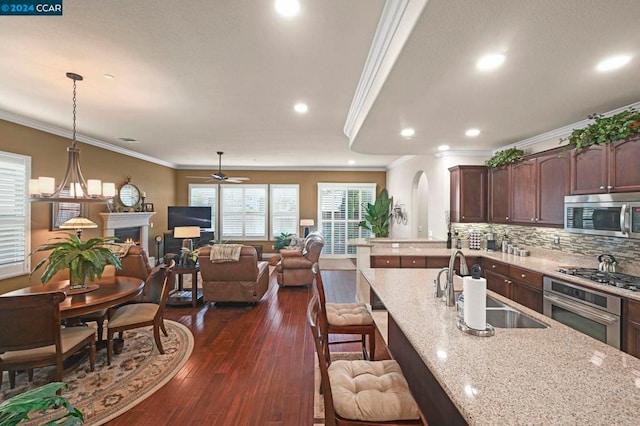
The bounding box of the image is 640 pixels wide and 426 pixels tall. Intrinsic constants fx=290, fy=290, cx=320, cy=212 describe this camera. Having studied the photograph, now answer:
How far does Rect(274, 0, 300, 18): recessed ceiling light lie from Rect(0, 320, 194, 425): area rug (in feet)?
10.4

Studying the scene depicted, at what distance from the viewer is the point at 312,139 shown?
5.49 m

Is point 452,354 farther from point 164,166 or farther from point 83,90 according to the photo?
point 164,166

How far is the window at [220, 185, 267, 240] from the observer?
9.32m

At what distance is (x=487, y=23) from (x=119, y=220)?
715 cm

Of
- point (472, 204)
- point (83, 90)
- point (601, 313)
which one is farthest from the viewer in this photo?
point (472, 204)

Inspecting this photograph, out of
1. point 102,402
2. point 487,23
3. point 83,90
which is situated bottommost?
point 102,402

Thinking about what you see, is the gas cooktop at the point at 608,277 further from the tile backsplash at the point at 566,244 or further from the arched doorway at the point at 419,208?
the arched doorway at the point at 419,208

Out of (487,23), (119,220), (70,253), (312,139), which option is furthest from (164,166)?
(487,23)

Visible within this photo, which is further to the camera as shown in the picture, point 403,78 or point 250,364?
point 250,364

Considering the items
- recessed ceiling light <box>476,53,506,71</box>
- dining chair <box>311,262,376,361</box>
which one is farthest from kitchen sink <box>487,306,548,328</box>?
recessed ceiling light <box>476,53,506,71</box>

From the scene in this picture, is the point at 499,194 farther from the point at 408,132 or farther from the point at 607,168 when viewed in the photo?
the point at 408,132

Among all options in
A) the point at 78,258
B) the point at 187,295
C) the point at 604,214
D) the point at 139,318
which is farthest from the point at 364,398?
the point at 187,295

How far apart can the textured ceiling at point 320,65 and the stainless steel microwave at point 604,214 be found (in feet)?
3.01

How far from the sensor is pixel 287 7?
6.12 ft
